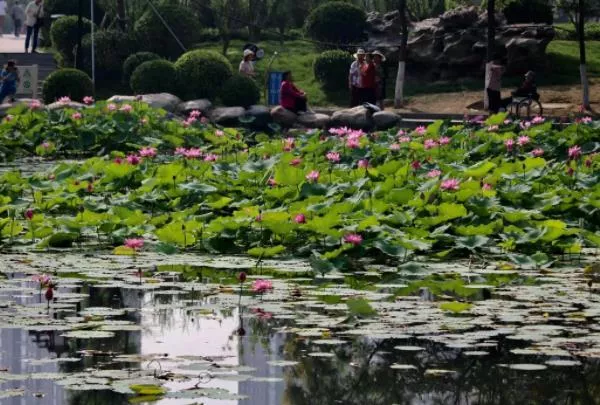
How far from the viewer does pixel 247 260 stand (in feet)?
30.7

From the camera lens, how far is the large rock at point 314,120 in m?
25.5

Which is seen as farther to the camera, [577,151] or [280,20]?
[280,20]

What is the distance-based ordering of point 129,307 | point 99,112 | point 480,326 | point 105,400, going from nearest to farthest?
1. point 105,400
2. point 480,326
3. point 129,307
4. point 99,112

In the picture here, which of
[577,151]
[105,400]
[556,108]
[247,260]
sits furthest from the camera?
[556,108]

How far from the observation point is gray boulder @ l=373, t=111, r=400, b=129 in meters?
24.9

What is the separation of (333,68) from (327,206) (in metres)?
23.1

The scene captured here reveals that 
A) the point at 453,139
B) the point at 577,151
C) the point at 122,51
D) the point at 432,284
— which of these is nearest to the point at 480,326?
the point at 432,284

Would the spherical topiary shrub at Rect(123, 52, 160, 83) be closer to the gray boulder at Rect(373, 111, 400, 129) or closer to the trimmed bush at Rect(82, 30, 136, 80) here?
the trimmed bush at Rect(82, 30, 136, 80)

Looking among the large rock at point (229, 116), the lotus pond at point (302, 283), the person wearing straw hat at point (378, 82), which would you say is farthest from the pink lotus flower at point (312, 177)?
the person wearing straw hat at point (378, 82)

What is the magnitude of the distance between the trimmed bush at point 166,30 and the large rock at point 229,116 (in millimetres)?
9844

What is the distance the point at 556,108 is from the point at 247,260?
20.9 m

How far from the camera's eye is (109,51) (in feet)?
114

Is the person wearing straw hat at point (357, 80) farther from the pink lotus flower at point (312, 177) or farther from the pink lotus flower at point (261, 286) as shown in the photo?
the pink lotus flower at point (261, 286)

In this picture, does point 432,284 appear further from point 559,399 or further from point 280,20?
point 280,20
